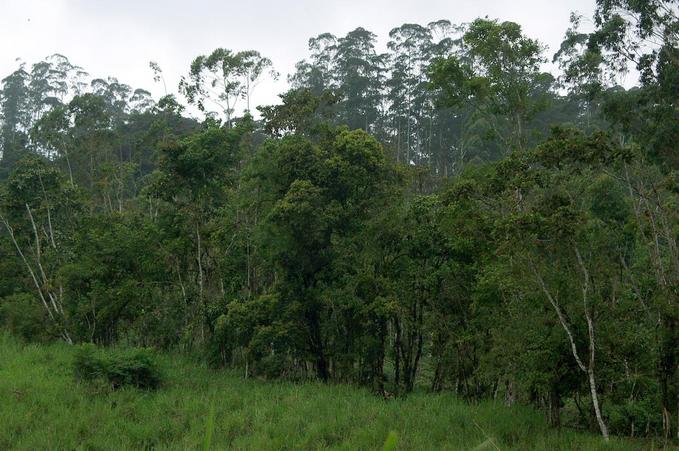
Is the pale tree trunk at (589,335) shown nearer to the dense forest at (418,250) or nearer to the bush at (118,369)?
the dense forest at (418,250)

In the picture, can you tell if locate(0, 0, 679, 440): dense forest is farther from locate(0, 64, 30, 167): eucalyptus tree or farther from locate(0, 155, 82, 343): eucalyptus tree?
locate(0, 64, 30, 167): eucalyptus tree

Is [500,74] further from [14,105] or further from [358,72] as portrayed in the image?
[14,105]

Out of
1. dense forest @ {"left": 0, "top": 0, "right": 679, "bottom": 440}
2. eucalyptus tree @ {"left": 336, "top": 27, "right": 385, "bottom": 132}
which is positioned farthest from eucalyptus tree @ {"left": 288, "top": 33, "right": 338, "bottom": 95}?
dense forest @ {"left": 0, "top": 0, "right": 679, "bottom": 440}

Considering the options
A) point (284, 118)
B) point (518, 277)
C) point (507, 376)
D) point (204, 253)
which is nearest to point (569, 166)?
point (518, 277)

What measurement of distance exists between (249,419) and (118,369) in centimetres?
352

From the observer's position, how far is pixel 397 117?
3844cm

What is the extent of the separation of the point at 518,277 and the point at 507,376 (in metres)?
1.89

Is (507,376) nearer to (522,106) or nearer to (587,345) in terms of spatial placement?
(587,345)

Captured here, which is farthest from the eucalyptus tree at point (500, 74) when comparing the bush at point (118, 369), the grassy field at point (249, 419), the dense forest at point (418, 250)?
the bush at point (118, 369)

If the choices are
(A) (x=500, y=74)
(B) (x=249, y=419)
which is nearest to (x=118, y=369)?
(B) (x=249, y=419)

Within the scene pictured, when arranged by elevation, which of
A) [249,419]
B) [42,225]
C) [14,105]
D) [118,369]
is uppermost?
[14,105]

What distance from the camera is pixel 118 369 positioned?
42.9ft

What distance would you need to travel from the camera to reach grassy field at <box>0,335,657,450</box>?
10219 mm

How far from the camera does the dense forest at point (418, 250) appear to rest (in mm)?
10305
